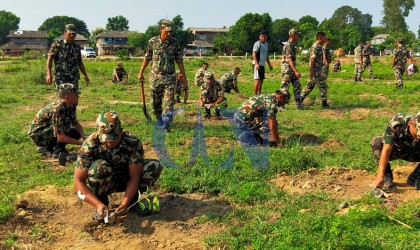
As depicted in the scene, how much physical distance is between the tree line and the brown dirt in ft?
100

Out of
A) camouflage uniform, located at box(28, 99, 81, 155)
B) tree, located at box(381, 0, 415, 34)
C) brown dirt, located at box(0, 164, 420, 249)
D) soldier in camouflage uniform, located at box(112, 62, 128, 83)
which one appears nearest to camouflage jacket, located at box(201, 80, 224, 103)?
camouflage uniform, located at box(28, 99, 81, 155)

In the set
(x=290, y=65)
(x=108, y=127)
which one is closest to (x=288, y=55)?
(x=290, y=65)

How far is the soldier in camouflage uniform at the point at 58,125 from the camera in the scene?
5738 millimetres

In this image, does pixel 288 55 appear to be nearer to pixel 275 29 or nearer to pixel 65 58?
pixel 65 58

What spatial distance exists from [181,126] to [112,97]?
246 inches

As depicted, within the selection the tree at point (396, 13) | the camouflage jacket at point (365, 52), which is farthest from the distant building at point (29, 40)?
the camouflage jacket at point (365, 52)

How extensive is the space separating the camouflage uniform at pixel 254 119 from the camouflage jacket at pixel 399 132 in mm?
2321

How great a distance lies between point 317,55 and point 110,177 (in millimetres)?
7678

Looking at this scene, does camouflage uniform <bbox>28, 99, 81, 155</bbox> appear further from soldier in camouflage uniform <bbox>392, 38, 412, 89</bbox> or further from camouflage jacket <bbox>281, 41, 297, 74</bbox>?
soldier in camouflage uniform <bbox>392, 38, 412, 89</bbox>

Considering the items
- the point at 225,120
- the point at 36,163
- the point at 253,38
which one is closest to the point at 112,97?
the point at 225,120

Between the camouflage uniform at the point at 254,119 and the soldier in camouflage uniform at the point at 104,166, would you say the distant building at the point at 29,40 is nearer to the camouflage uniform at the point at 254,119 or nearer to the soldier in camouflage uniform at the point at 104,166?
the camouflage uniform at the point at 254,119

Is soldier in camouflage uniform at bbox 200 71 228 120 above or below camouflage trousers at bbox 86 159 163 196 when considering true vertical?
above

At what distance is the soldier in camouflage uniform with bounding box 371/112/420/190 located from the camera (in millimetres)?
4363

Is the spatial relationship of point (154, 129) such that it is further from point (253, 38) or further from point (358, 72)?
point (253, 38)
